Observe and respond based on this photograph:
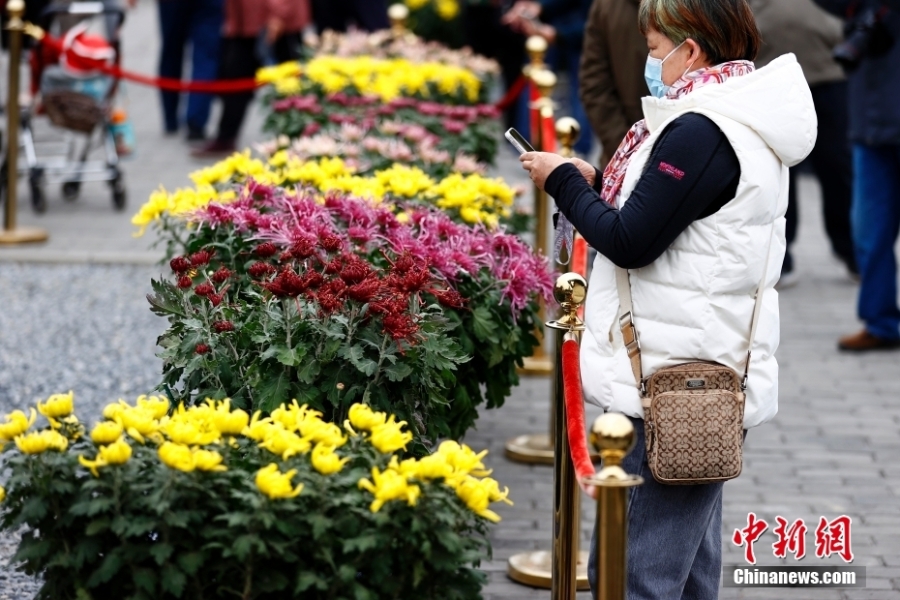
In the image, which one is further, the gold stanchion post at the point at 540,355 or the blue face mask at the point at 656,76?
the gold stanchion post at the point at 540,355

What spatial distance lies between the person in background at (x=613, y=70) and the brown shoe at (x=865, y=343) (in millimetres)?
2232

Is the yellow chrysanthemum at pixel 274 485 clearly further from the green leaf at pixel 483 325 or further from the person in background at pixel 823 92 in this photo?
the person in background at pixel 823 92

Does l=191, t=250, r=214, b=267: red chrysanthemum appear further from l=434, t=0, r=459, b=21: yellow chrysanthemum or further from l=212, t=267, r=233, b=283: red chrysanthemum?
l=434, t=0, r=459, b=21: yellow chrysanthemum

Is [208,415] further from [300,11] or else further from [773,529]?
[300,11]

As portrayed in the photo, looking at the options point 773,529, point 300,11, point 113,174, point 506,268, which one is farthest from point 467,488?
point 300,11

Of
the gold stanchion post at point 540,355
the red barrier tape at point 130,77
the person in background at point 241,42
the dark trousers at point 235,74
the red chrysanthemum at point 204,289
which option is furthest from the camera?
the dark trousers at point 235,74

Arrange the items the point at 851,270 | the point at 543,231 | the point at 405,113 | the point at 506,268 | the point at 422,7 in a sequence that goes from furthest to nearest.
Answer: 1. the point at 422,7
2. the point at 851,270
3. the point at 405,113
4. the point at 543,231
5. the point at 506,268

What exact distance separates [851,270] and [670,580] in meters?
6.02

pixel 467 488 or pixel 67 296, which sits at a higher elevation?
pixel 467 488

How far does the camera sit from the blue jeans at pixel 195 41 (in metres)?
12.5

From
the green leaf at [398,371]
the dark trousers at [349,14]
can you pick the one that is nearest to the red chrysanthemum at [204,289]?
the green leaf at [398,371]

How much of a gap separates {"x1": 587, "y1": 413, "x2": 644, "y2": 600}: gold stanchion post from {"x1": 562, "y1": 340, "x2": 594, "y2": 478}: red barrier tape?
14 centimetres

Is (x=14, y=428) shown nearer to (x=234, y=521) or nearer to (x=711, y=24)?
(x=234, y=521)

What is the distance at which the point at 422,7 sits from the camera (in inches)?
614
